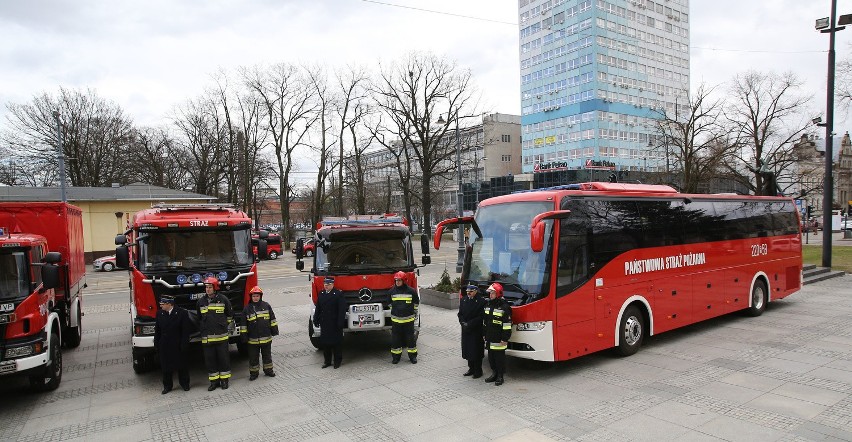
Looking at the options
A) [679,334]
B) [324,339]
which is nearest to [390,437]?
[324,339]

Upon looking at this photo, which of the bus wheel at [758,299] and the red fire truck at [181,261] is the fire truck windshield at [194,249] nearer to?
the red fire truck at [181,261]

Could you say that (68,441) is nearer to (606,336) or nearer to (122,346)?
(122,346)

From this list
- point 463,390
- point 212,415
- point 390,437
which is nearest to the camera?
point 390,437

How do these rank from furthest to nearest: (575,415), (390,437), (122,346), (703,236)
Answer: (122,346) → (703,236) → (575,415) → (390,437)

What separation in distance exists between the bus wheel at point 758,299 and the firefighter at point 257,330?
38.2 feet

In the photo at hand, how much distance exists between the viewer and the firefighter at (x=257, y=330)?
9078mm

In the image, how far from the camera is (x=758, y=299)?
1352 cm

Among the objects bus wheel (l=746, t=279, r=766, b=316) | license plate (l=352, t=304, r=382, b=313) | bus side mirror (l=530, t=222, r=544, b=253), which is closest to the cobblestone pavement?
license plate (l=352, t=304, r=382, b=313)

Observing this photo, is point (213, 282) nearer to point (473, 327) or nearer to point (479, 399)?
point (473, 327)

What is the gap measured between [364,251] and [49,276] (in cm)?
534

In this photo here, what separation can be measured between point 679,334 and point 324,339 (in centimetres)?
768

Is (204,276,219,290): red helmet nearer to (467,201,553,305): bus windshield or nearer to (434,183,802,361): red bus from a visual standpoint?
(434,183,802,361): red bus

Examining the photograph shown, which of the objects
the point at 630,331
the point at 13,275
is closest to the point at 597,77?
the point at 630,331

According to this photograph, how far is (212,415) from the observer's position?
7504 millimetres
